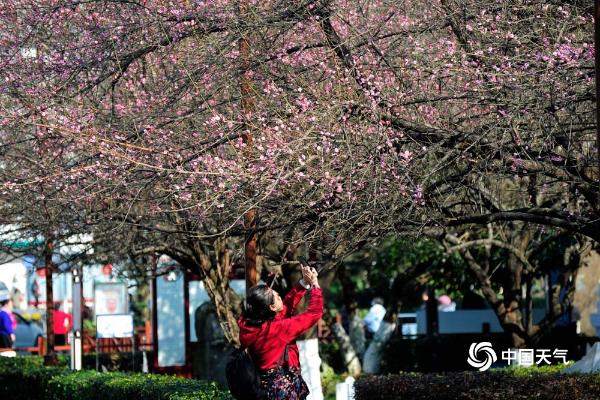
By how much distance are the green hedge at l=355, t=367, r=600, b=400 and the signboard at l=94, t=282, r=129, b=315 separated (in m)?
10.4

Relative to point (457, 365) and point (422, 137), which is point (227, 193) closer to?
point (422, 137)

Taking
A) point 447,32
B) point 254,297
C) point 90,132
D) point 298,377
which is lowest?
point 298,377

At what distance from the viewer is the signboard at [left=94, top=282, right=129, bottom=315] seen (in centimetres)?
2192

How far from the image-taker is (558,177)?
9.24 m

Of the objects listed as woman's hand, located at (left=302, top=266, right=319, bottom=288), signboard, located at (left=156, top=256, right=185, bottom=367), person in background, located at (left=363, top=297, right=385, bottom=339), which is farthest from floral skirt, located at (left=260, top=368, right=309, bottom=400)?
person in background, located at (left=363, top=297, right=385, bottom=339)

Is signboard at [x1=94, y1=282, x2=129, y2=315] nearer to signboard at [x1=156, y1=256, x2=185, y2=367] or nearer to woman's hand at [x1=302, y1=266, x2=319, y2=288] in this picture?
signboard at [x1=156, y1=256, x2=185, y2=367]

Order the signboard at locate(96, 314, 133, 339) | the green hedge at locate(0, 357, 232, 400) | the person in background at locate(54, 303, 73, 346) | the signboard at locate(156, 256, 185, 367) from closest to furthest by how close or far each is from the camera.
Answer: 1. the green hedge at locate(0, 357, 232, 400)
2. the signboard at locate(96, 314, 133, 339)
3. the signboard at locate(156, 256, 185, 367)
4. the person in background at locate(54, 303, 73, 346)

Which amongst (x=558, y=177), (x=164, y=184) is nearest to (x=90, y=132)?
(x=164, y=184)

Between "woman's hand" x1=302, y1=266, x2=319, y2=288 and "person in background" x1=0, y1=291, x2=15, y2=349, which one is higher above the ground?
"person in background" x1=0, y1=291, x2=15, y2=349

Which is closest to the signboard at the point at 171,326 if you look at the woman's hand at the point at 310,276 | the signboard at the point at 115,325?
the signboard at the point at 115,325

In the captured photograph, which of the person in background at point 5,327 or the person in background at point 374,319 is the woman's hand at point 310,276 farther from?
the person in background at point 374,319

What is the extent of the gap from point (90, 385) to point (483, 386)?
4044 millimetres

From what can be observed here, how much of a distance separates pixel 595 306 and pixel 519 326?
24.2 ft

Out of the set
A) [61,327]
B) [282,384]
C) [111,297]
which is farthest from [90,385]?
[61,327]
